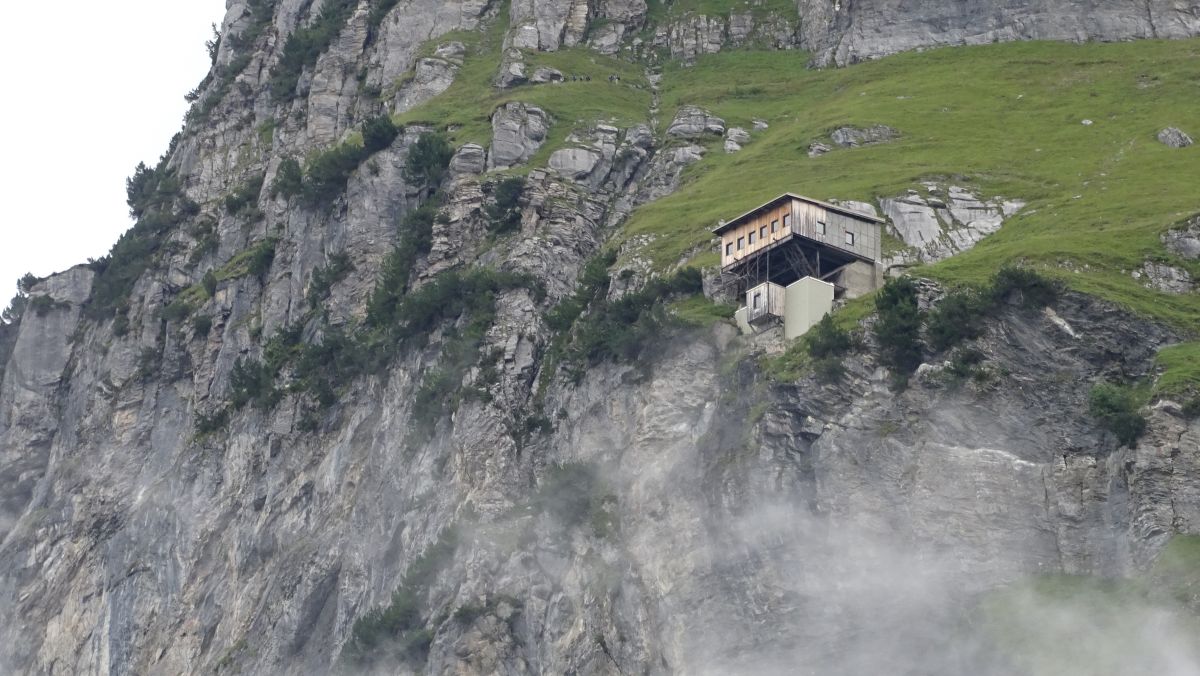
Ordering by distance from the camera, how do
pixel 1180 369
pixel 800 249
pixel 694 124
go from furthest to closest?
1. pixel 694 124
2. pixel 800 249
3. pixel 1180 369

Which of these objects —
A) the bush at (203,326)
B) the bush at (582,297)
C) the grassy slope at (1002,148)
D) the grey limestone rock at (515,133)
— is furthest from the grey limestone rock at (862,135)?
the bush at (203,326)

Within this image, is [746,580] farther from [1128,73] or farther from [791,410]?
[1128,73]

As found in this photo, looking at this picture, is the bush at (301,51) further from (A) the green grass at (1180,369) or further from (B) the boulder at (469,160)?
(A) the green grass at (1180,369)

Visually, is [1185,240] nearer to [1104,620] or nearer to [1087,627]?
[1104,620]

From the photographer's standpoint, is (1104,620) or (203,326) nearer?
(1104,620)

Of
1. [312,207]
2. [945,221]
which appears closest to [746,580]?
[945,221]

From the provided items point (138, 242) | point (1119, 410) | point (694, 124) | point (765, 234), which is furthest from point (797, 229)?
point (138, 242)

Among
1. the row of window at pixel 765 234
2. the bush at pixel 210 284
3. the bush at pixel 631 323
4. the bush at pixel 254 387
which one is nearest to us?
the bush at pixel 631 323
